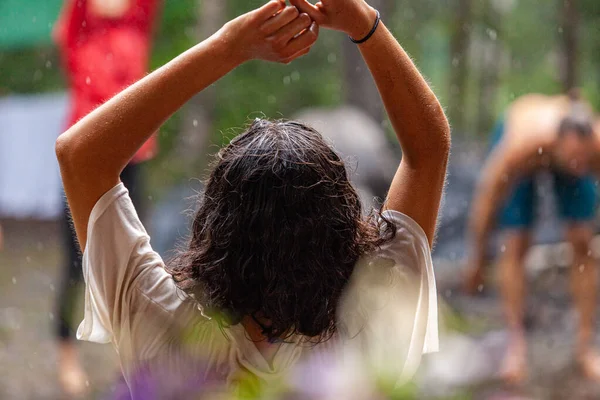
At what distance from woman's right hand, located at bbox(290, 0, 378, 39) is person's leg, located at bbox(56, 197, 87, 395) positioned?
1884 mm

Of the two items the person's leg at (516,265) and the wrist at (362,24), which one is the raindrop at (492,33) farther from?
the wrist at (362,24)

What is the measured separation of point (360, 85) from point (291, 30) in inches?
146

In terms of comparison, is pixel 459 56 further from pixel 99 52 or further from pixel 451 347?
pixel 99 52

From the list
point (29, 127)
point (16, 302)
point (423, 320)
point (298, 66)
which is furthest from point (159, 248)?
point (298, 66)

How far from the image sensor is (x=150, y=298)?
802 mm

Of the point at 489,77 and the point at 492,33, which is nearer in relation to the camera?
the point at 492,33

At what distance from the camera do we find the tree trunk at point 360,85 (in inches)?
175

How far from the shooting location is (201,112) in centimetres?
619

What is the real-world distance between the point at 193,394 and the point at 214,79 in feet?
1.01

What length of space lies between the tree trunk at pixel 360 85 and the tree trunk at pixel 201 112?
4.64 ft

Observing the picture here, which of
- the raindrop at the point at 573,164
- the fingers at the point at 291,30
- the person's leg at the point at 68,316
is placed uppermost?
the fingers at the point at 291,30

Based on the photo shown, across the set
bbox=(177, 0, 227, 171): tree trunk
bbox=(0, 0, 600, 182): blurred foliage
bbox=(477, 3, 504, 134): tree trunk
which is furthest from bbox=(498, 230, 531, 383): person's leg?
bbox=(477, 3, 504, 134): tree trunk

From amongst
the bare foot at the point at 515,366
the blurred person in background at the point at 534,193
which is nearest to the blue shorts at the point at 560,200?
the blurred person in background at the point at 534,193

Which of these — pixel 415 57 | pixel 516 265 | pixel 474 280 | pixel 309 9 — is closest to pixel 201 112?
pixel 415 57
